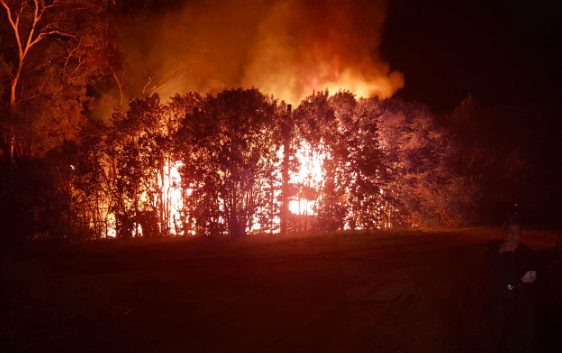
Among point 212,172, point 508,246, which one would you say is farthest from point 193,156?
point 508,246

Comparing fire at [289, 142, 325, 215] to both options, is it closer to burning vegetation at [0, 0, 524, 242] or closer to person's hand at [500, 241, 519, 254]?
burning vegetation at [0, 0, 524, 242]

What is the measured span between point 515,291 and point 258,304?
442 cm

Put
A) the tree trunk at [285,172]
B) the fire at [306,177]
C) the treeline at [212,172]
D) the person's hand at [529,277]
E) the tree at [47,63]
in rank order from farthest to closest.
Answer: the tree at [47,63]
the fire at [306,177]
the tree trunk at [285,172]
the treeline at [212,172]
the person's hand at [529,277]

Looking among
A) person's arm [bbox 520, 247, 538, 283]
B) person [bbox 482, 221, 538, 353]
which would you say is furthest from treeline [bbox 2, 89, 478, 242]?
person's arm [bbox 520, 247, 538, 283]

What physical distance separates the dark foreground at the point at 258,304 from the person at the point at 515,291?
0.60 meters

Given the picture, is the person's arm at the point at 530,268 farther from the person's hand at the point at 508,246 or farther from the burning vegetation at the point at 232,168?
the burning vegetation at the point at 232,168

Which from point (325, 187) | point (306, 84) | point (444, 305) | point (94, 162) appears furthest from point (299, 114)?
point (444, 305)

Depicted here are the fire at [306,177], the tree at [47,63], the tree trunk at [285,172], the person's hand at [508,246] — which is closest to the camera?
the person's hand at [508,246]

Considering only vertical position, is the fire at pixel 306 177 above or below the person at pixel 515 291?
above

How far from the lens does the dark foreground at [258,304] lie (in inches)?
266

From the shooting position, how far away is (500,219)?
96.0 feet

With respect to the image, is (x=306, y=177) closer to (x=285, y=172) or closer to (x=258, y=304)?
(x=285, y=172)

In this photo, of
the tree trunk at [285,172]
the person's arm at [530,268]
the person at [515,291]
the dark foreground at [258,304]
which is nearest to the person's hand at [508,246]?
the person at [515,291]

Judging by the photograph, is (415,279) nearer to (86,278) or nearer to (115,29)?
(86,278)
